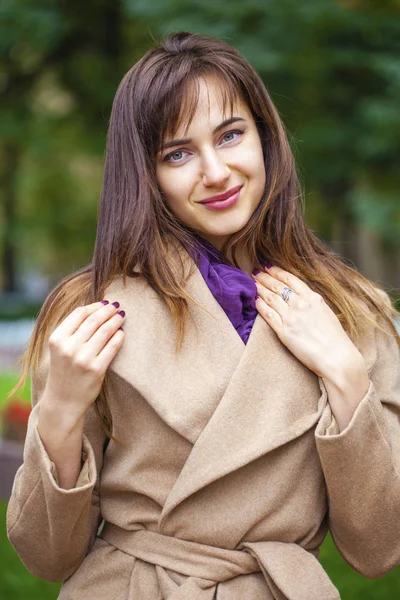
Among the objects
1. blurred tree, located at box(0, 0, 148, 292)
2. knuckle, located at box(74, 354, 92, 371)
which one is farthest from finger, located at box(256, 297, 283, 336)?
blurred tree, located at box(0, 0, 148, 292)

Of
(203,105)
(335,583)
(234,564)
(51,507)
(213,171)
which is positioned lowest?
(335,583)

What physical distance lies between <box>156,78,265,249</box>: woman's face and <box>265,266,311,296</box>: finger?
185 mm

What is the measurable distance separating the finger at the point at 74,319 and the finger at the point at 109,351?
0.08m

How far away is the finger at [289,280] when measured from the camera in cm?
237

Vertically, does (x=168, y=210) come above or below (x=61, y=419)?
above

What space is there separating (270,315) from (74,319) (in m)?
0.50

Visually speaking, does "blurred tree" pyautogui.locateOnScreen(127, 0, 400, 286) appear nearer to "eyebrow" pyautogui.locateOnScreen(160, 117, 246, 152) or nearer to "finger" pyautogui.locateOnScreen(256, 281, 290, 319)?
"finger" pyautogui.locateOnScreen(256, 281, 290, 319)

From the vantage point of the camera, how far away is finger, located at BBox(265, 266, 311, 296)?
2365 mm

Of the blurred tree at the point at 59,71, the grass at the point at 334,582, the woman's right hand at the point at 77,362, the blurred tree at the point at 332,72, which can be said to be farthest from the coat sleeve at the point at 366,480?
the blurred tree at the point at 59,71

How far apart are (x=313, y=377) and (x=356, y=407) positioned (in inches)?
5.4

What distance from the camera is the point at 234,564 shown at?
7.07 ft

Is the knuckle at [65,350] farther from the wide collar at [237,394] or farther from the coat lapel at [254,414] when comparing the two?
the coat lapel at [254,414]

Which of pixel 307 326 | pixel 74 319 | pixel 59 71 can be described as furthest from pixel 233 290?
pixel 59 71

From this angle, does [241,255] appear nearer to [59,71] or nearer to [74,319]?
[74,319]
